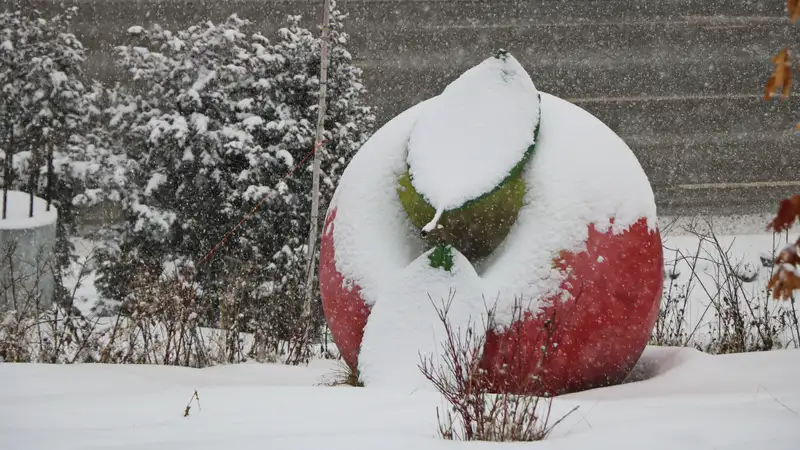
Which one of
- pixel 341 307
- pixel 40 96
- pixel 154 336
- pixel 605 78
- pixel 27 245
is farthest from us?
pixel 605 78

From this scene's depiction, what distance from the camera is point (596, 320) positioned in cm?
414

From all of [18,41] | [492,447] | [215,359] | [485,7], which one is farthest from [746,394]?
[485,7]

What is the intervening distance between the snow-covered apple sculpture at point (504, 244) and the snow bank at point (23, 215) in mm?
4918

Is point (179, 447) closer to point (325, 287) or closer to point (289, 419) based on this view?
point (289, 419)

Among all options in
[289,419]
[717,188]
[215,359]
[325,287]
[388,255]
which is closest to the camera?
[289,419]

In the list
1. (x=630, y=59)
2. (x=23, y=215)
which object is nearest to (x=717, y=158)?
(x=630, y=59)

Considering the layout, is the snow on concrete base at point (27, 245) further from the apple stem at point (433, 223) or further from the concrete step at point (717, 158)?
the concrete step at point (717, 158)

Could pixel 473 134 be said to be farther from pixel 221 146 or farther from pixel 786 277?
pixel 221 146

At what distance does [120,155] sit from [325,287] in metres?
7.39

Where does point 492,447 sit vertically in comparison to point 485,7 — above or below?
below

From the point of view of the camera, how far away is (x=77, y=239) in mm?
15031

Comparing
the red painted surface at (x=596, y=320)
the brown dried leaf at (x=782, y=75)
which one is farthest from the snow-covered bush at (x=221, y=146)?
the brown dried leaf at (x=782, y=75)

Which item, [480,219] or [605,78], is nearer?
[480,219]

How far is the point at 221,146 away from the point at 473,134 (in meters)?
7.05
